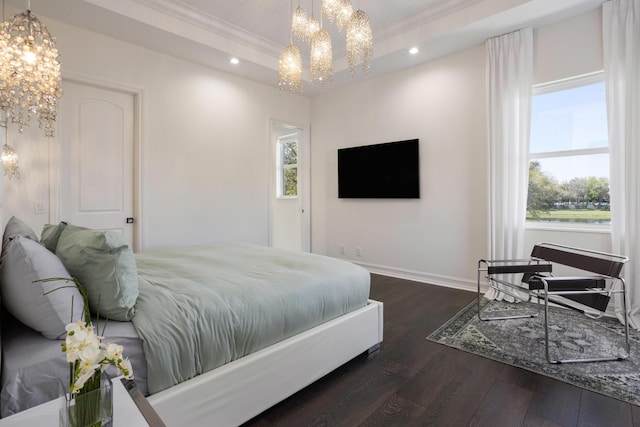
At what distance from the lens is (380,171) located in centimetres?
477

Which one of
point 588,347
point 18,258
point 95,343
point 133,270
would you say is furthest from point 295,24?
point 588,347

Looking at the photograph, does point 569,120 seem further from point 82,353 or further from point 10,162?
point 10,162

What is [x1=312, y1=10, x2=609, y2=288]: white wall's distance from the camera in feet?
11.1

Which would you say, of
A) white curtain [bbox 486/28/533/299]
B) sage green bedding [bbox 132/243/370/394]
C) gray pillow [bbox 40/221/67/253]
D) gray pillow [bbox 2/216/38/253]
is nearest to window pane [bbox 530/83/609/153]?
white curtain [bbox 486/28/533/299]

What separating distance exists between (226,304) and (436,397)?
51.4 inches

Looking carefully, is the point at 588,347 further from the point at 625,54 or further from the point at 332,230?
the point at 332,230

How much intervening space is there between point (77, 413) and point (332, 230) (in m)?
4.85

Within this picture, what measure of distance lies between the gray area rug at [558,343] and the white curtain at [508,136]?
72 centimetres

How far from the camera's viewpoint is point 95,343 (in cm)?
67

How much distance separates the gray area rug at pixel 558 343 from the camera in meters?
2.03

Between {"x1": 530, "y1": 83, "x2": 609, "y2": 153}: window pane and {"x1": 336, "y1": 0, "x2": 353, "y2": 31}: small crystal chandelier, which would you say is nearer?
{"x1": 336, "y1": 0, "x2": 353, "y2": 31}: small crystal chandelier

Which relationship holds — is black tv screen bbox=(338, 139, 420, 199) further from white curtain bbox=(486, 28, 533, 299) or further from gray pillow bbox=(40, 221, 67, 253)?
gray pillow bbox=(40, 221, 67, 253)

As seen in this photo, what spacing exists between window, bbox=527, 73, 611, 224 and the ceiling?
0.77 meters

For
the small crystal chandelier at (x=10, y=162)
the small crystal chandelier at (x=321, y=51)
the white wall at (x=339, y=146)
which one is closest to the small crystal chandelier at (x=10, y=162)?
the small crystal chandelier at (x=10, y=162)
